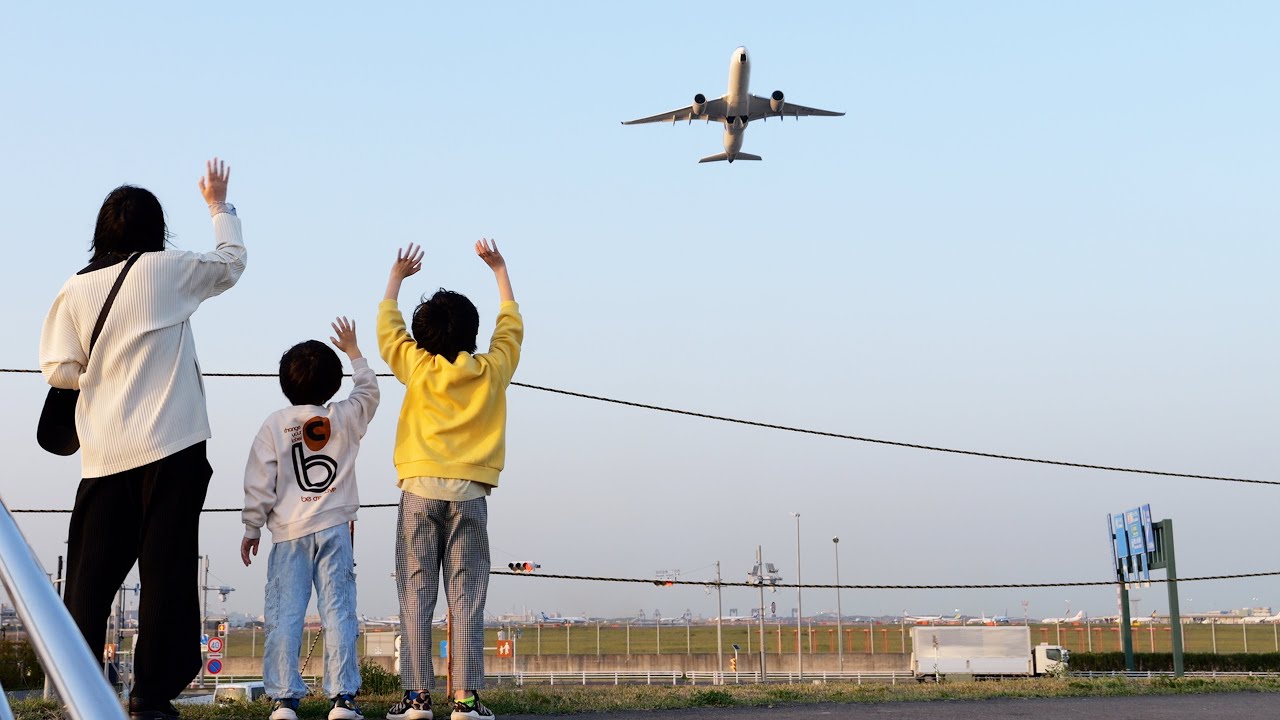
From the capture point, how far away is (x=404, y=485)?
14.5 ft

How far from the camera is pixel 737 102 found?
32.3 meters

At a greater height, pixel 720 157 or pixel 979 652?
pixel 720 157

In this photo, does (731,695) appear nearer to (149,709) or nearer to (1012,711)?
(1012,711)

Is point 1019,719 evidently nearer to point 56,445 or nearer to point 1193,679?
point 1193,679

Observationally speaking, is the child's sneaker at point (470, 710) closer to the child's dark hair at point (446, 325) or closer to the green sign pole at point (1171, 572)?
the child's dark hair at point (446, 325)

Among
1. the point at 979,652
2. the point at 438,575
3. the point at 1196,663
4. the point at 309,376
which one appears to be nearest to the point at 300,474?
the point at 309,376

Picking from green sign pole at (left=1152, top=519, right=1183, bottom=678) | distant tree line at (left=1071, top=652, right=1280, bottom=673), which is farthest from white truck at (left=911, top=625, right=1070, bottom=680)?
green sign pole at (left=1152, top=519, right=1183, bottom=678)

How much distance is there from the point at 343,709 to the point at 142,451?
1204 mm

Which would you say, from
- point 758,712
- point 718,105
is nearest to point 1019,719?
point 758,712

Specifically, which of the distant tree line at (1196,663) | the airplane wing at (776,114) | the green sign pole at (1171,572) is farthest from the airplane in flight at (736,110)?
the distant tree line at (1196,663)

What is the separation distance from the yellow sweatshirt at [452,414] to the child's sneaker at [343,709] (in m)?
0.83

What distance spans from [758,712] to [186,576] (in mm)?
2625

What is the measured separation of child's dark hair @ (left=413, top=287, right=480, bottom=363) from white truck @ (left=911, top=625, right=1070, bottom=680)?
37452 millimetres

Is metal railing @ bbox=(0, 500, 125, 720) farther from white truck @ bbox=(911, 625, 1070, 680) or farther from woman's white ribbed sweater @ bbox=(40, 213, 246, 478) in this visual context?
white truck @ bbox=(911, 625, 1070, 680)
